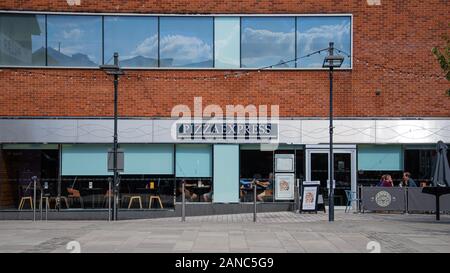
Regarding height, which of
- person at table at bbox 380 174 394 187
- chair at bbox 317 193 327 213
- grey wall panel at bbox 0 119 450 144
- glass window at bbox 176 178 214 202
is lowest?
chair at bbox 317 193 327 213

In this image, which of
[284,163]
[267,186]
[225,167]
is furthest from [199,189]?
[284,163]

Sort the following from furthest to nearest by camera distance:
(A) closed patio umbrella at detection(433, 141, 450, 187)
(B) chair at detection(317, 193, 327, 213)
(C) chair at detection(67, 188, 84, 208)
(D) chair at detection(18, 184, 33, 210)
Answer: (C) chair at detection(67, 188, 84, 208), (D) chair at detection(18, 184, 33, 210), (B) chair at detection(317, 193, 327, 213), (A) closed patio umbrella at detection(433, 141, 450, 187)

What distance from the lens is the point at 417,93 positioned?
2616 cm

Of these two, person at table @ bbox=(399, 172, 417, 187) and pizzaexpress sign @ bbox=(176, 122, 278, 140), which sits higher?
pizzaexpress sign @ bbox=(176, 122, 278, 140)

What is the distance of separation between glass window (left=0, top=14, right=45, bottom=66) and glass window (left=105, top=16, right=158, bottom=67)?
8.44 ft

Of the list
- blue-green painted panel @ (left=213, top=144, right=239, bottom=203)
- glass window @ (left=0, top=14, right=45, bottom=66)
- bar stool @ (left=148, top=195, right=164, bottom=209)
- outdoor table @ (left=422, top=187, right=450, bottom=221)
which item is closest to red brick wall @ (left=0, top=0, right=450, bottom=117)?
glass window @ (left=0, top=14, right=45, bottom=66)

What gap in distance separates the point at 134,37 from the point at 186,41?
2037 mm

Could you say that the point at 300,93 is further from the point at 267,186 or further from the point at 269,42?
the point at 267,186

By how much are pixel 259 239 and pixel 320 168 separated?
11.2m

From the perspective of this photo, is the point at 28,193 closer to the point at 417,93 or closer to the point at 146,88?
the point at 146,88

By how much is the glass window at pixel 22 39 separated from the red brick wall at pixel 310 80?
74cm

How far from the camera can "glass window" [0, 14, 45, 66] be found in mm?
25797

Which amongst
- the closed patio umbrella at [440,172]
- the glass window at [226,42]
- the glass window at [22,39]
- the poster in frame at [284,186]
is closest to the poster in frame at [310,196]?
the poster in frame at [284,186]

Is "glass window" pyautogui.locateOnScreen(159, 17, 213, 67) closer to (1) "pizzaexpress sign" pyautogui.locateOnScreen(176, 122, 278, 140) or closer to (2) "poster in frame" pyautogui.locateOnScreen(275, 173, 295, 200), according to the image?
(1) "pizzaexpress sign" pyautogui.locateOnScreen(176, 122, 278, 140)
